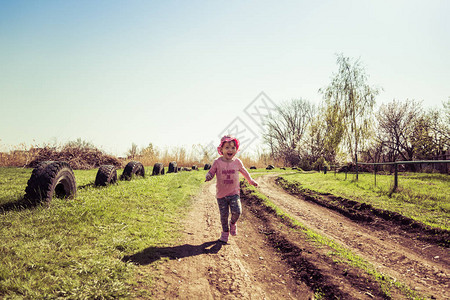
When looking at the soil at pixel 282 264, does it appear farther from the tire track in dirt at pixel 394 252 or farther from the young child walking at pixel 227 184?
the young child walking at pixel 227 184

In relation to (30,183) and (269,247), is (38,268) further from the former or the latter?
(269,247)

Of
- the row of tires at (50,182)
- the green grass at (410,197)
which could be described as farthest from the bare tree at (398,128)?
the row of tires at (50,182)

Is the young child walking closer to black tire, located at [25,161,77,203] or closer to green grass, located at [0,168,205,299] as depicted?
green grass, located at [0,168,205,299]

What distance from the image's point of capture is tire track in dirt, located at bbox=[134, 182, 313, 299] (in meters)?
3.03

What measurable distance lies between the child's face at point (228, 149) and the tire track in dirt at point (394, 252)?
328 cm

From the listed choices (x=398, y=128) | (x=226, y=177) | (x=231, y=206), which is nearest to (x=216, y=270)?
(x=231, y=206)

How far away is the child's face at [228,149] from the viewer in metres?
4.81

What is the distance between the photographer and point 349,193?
10625mm

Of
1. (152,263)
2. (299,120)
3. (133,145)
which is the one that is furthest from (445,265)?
(299,120)

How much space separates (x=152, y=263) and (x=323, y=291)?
2516 millimetres

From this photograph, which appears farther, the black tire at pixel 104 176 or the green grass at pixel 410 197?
→ the black tire at pixel 104 176

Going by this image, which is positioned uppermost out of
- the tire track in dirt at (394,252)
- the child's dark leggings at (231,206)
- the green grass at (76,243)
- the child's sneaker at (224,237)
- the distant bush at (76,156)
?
the distant bush at (76,156)

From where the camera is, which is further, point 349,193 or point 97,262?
point 349,193

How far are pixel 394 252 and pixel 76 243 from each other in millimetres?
6065
